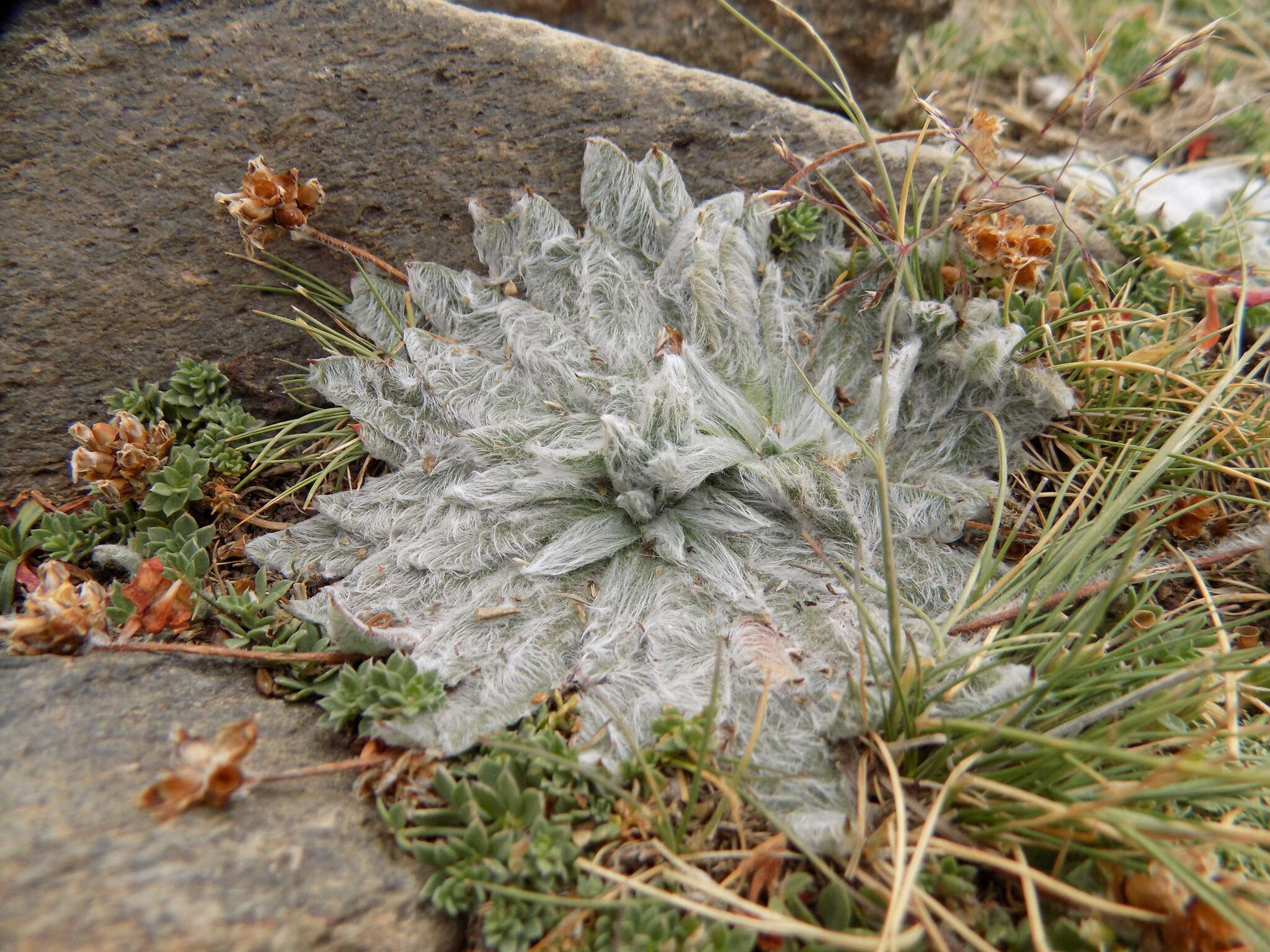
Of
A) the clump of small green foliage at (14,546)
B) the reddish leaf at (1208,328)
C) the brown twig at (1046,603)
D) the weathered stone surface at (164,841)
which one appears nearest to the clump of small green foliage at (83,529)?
the clump of small green foliage at (14,546)

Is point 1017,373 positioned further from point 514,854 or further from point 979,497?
point 514,854

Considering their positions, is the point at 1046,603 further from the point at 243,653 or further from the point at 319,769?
the point at 243,653

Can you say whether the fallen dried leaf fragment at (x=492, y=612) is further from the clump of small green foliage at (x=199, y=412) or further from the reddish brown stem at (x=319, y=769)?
the clump of small green foliage at (x=199, y=412)

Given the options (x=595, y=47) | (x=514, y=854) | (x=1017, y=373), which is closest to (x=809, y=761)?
(x=514, y=854)

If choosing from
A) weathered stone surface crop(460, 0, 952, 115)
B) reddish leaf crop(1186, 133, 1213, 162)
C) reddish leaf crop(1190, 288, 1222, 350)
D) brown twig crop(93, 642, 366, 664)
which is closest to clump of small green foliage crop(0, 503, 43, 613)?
brown twig crop(93, 642, 366, 664)

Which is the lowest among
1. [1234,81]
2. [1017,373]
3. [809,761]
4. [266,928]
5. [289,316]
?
[266,928]

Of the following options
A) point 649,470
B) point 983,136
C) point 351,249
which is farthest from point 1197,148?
point 351,249
